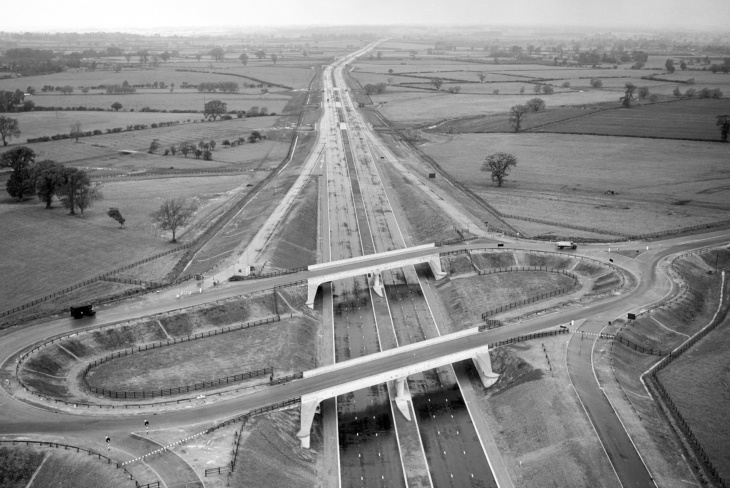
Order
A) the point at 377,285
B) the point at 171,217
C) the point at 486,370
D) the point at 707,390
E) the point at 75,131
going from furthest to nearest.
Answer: the point at 75,131 → the point at 171,217 → the point at 377,285 → the point at 486,370 → the point at 707,390

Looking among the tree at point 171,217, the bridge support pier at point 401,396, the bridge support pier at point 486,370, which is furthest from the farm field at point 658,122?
the bridge support pier at point 401,396

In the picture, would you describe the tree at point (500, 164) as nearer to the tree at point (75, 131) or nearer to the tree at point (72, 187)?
the tree at point (72, 187)

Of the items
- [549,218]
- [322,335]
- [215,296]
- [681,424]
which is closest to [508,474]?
[681,424]

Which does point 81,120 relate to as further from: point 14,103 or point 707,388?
point 707,388

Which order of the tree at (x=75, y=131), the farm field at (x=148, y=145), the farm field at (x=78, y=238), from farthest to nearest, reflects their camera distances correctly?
the tree at (x=75, y=131), the farm field at (x=148, y=145), the farm field at (x=78, y=238)

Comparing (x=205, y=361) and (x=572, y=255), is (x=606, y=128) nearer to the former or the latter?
(x=572, y=255)

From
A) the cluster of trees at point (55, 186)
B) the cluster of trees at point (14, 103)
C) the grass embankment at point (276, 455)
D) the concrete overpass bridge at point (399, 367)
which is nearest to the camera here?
the grass embankment at point (276, 455)

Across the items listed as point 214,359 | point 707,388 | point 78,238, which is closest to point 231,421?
point 214,359

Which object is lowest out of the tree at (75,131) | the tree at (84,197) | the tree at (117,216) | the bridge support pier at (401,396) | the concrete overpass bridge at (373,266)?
the bridge support pier at (401,396)
